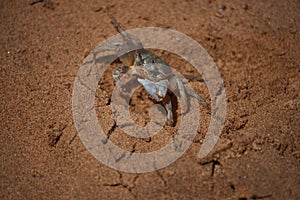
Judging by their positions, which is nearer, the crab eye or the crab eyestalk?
the crab eyestalk

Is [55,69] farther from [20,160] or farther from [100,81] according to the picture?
[20,160]

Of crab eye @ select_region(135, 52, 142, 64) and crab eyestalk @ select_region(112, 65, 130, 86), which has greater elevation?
crab eye @ select_region(135, 52, 142, 64)

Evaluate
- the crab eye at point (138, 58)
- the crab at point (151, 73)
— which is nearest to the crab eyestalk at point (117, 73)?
the crab at point (151, 73)

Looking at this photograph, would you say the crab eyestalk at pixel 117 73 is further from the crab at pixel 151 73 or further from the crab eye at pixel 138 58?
the crab eye at pixel 138 58

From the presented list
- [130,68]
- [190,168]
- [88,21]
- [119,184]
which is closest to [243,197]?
[190,168]

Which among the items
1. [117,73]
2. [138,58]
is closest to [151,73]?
[138,58]

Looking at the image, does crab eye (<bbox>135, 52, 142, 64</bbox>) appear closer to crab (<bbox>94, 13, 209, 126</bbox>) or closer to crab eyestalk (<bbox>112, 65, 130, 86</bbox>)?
crab (<bbox>94, 13, 209, 126</bbox>)

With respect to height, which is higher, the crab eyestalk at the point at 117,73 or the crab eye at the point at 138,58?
the crab eye at the point at 138,58

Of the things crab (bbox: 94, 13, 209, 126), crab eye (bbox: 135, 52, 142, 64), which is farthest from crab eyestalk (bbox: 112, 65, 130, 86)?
crab eye (bbox: 135, 52, 142, 64)
